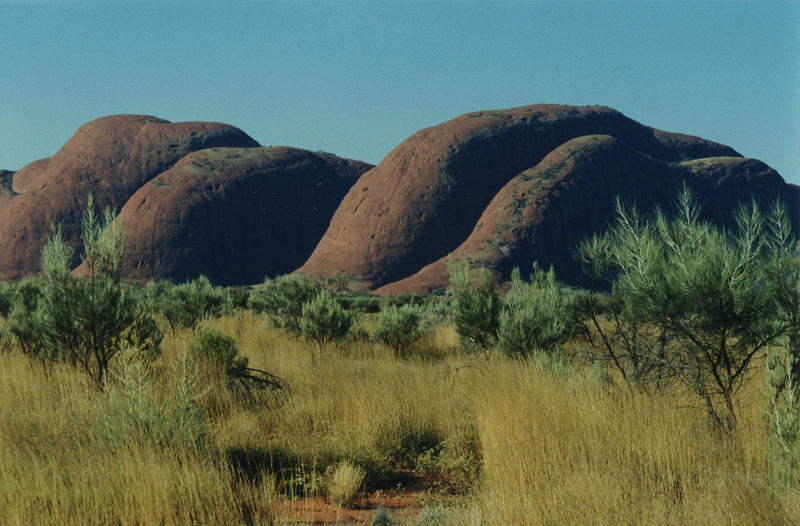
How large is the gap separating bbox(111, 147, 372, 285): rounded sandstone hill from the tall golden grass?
54841 millimetres

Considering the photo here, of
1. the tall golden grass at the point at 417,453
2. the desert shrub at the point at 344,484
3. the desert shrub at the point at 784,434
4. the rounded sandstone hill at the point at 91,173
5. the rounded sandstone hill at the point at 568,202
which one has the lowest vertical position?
the desert shrub at the point at 344,484

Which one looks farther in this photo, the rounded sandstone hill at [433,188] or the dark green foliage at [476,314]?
the rounded sandstone hill at [433,188]

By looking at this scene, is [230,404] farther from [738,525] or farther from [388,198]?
[388,198]

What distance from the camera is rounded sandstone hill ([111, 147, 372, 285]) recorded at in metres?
59.2

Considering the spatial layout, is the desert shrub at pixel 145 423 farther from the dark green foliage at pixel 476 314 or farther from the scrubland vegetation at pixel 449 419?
the dark green foliage at pixel 476 314

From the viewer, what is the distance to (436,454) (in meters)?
5.74

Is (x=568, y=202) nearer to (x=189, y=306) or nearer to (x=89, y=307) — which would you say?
(x=189, y=306)

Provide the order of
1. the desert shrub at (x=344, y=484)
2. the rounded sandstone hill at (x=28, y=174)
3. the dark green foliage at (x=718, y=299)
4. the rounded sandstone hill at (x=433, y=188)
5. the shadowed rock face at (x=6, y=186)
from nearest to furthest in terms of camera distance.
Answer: the desert shrub at (x=344, y=484) → the dark green foliage at (x=718, y=299) → the rounded sandstone hill at (x=433, y=188) → the shadowed rock face at (x=6, y=186) → the rounded sandstone hill at (x=28, y=174)

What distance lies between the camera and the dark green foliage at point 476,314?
10.9 meters

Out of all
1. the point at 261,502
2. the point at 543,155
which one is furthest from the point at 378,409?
the point at 543,155

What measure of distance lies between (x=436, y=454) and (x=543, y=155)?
185 ft

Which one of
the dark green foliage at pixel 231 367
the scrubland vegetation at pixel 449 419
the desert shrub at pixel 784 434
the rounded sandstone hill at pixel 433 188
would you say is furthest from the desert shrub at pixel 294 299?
the rounded sandstone hill at pixel 433 188

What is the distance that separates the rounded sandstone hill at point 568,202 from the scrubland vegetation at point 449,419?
133ft

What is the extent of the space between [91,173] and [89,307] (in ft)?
227
